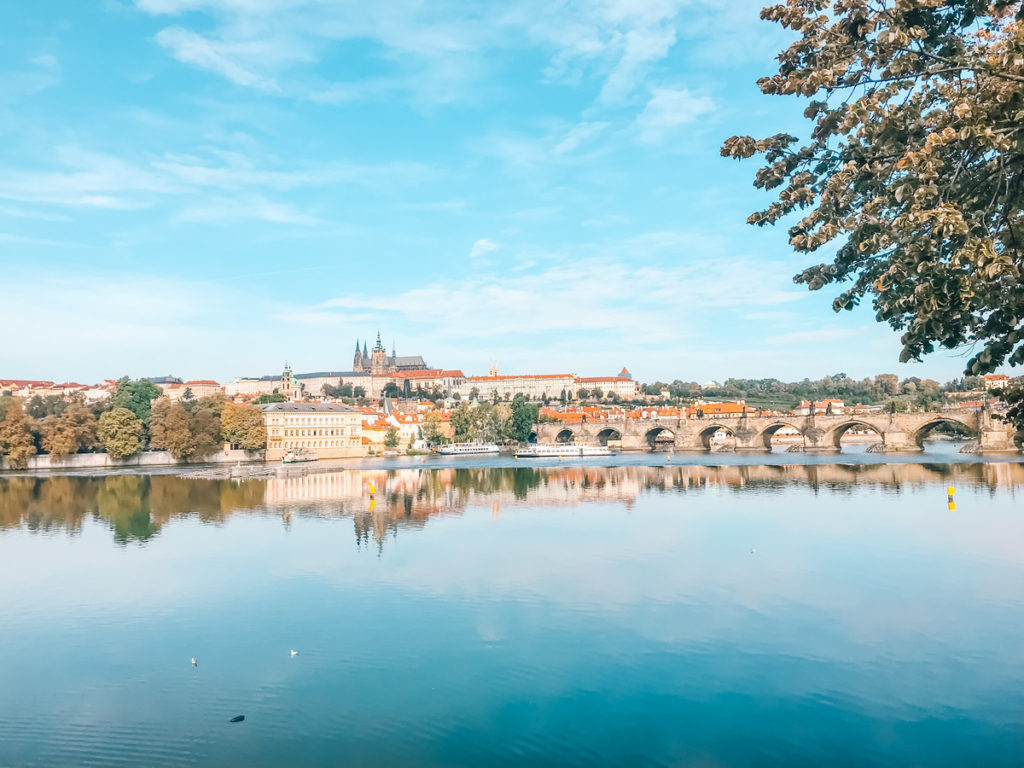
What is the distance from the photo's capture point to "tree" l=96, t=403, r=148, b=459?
57.0m

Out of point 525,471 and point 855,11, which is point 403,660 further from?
point 525,471

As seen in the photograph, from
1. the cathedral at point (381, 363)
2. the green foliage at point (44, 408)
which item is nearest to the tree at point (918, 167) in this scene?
the green foliage at point (44, 408)

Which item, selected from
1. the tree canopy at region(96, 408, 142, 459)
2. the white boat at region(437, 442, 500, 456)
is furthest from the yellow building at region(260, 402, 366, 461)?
the tree canopy at region(96, 408, 142, 459)

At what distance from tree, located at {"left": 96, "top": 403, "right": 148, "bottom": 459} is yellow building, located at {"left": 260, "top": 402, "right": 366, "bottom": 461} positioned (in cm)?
1081

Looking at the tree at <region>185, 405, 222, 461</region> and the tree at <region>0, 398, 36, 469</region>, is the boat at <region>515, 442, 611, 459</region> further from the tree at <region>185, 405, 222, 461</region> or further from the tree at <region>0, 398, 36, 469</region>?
the tree at <region>0, 398, 36, 469</region>

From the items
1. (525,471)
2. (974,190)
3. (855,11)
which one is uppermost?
(855,11)

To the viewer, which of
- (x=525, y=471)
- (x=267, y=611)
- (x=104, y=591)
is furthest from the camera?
(x=525, y=471)

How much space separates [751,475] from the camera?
148 ft

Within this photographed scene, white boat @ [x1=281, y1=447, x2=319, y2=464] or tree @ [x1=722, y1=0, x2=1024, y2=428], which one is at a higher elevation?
tree @ [x1=722, y1=0, x2=1024, y2=428]

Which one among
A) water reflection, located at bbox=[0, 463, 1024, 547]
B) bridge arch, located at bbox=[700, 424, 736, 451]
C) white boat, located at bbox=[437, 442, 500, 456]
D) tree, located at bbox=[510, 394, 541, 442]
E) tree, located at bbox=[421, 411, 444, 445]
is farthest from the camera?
tree, located at bbox=[510, 394, 541, 442]

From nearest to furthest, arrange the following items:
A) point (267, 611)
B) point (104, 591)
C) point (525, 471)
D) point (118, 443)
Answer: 1. point (267, 611)
2. point (104, 591)
3. point (525, 471)
4. point (118, 443)

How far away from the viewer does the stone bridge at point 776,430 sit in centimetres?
5944

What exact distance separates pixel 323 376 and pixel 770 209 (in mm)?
156293

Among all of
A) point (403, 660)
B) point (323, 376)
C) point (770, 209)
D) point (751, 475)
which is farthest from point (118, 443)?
point (323, 376)
